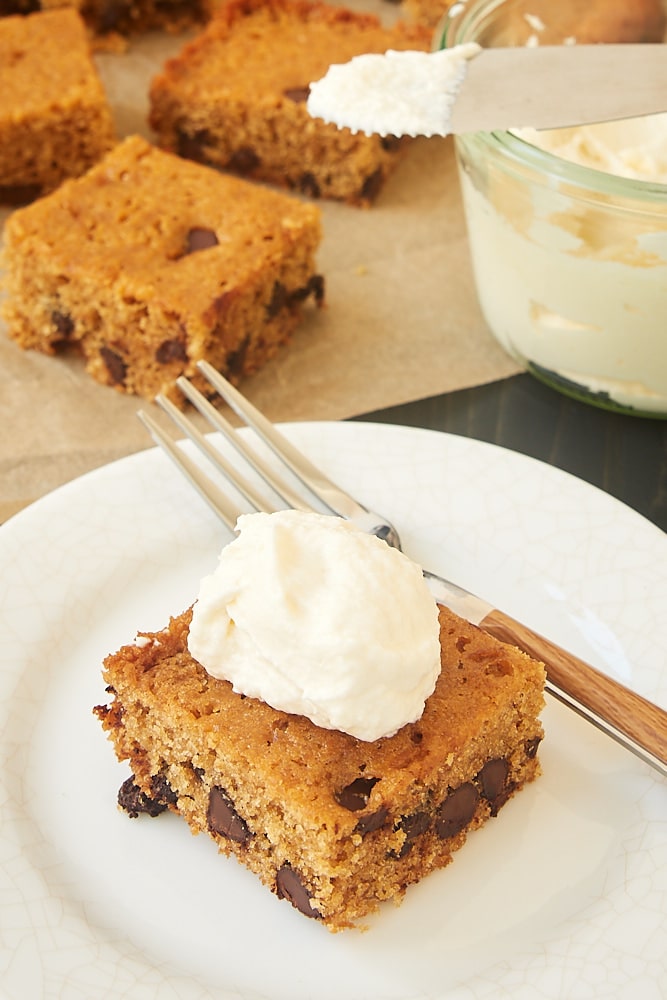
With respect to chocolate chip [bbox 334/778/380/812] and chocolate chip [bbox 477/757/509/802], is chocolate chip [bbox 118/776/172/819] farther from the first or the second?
chocolate chip [bbox 477/757/509/802]

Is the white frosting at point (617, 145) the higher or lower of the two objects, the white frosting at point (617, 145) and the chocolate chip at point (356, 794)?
the higher

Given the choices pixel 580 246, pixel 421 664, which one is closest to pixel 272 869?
pixel 421 664

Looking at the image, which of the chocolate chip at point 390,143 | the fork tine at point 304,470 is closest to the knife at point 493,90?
the fork tine at point 304,470

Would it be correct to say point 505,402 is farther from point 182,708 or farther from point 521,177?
point 182,708

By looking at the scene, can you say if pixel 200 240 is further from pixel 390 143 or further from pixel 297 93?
pixel 390 143

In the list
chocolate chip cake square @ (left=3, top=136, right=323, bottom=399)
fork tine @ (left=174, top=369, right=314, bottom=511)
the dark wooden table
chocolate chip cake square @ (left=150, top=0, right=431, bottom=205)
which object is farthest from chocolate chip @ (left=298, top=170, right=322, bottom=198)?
fork tine @ (left=174, top=369, right=314, bottom=511)

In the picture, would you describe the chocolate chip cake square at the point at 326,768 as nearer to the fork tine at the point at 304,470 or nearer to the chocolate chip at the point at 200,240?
the fork tine at the point at 304,470
